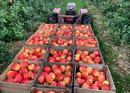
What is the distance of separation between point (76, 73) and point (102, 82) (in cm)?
53

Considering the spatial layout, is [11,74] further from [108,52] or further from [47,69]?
[108,52]

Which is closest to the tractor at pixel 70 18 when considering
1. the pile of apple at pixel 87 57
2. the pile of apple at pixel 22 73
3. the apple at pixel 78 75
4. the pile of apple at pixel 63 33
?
the pile of apple at pixel 63 33

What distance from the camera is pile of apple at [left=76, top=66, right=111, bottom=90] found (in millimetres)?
4478

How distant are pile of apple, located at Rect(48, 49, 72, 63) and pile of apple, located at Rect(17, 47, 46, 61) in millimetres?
216

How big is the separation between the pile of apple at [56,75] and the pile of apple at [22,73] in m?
0.20

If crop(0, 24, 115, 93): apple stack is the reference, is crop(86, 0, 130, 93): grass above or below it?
below

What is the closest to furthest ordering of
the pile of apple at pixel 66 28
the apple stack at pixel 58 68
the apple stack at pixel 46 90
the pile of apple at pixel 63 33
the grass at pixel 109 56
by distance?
1. the apple stack at pixel 46 90
2. the apple stack at pixel 58 68
3. the grass at pixel 109 56
4. the pile of apple at pixel 63 33
5. the pile of apple at pixel 66 28

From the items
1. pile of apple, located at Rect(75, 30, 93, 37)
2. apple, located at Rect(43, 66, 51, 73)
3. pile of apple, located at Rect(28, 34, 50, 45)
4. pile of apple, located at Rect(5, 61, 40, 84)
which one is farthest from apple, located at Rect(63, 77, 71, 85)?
pile of apple, located at Rect(75, 30, 93, 37)

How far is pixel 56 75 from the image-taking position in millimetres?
4820

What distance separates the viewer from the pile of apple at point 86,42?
638 centimetres

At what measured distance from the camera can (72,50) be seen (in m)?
5.99

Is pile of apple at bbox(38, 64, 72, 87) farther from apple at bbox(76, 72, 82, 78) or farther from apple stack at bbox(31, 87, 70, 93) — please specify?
apple stack at bbox(31, 87, 70, 93)

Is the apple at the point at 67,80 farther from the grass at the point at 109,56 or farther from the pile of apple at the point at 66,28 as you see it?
the pile of apple at the point at 66,28

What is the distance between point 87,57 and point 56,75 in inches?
43.5
